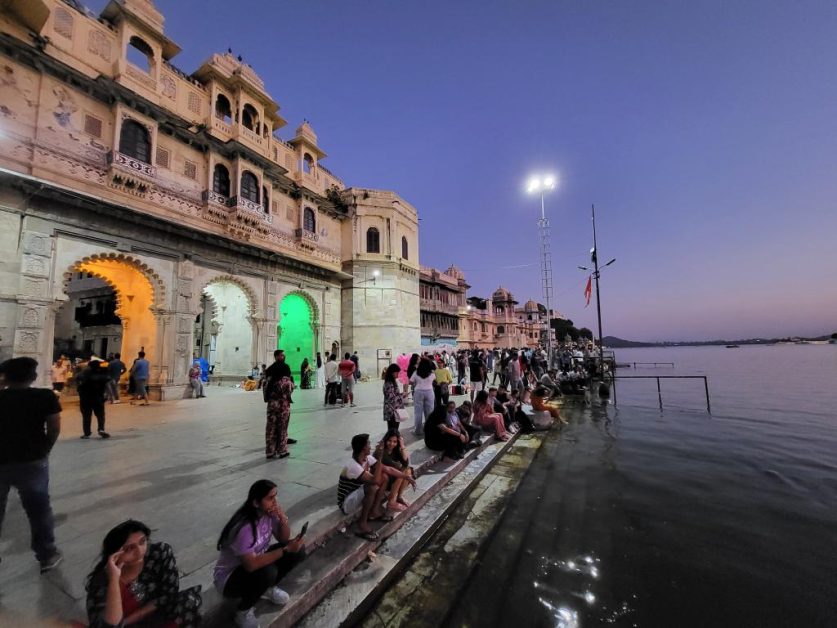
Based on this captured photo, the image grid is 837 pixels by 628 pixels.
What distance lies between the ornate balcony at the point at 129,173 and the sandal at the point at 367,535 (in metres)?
14.6

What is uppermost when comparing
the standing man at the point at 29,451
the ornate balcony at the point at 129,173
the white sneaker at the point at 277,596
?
the ornate balcony at the point at 129,173

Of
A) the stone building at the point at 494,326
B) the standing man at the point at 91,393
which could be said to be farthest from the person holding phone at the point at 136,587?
the stone building at the point at 494,326

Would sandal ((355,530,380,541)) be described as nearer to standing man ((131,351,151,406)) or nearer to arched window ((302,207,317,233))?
standing man ((131,351,151,406))

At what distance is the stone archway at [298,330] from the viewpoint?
20234 millimetres

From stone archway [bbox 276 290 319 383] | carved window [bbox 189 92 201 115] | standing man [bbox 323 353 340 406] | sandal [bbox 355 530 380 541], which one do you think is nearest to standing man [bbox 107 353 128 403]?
standing man [bbox 323 353 340 406]

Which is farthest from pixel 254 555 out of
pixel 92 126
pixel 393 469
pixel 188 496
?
pixel 92 126

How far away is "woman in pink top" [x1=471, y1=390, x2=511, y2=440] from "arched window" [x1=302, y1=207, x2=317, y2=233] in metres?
16.6

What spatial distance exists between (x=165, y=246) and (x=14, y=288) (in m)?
4.13

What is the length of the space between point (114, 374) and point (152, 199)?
657 cm

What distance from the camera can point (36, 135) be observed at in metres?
10.6

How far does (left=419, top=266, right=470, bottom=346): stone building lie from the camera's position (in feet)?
116

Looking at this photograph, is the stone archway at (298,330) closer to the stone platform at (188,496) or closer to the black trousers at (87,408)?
the stone platform at (188,496)

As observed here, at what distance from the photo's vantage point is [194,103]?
1555 cm

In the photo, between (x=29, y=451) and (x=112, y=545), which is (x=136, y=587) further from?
(x=29, y=451)
